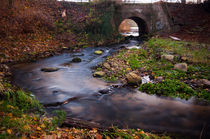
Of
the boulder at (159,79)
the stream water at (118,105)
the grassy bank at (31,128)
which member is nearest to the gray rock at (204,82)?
the stream water at (118,105)

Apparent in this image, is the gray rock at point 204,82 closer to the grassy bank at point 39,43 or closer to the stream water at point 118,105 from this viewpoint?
the stream water at point 118,105

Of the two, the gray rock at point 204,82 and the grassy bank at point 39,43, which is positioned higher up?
the grassy bank at point 39,43

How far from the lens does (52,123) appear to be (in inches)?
129

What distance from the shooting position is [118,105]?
5.00 metres

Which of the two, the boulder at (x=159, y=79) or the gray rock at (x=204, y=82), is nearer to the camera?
the gray rock at (x=204, y=82)

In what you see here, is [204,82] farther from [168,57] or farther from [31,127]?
[31,127]

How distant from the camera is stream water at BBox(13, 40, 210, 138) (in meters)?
4.01

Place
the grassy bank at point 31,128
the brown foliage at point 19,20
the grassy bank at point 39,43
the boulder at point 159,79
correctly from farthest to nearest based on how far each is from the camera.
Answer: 1. the brown foliage at point 19,20
2. the boulder at point 159,79
3. the grassy bank at point 39,43
4. the grassy bank at point 31,128

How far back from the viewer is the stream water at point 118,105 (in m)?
4.01

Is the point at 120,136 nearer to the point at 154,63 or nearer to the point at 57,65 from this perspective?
the point at 154,63

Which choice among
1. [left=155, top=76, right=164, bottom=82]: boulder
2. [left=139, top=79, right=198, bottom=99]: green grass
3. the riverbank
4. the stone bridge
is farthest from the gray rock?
the stone bridge

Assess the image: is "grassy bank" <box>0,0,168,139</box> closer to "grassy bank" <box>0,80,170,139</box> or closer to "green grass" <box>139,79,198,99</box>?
"grassy bank" <box>0,80,170,139</box>

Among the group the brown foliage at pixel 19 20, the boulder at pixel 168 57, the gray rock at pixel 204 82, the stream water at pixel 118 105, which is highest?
the brown foliage at pixel 19 20

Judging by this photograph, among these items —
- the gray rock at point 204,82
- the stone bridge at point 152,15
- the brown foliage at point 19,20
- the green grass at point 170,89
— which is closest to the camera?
the green grass at point 170,89
